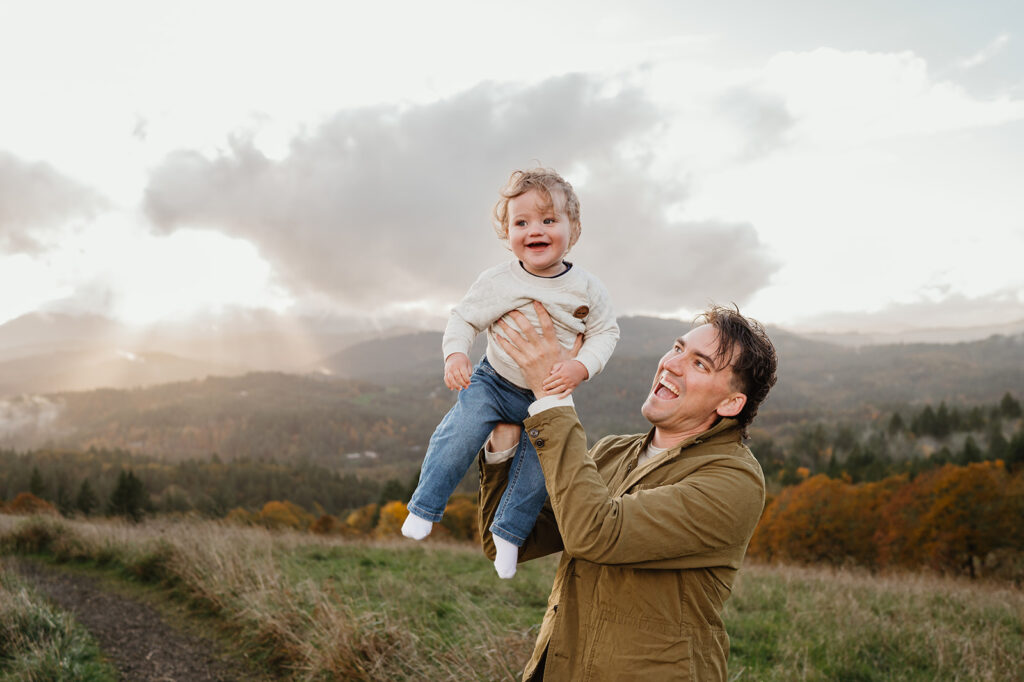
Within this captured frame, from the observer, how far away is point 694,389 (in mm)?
2205

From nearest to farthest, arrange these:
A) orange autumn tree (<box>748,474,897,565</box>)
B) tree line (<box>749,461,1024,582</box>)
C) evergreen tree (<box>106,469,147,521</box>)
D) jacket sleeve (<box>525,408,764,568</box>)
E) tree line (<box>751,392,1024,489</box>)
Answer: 1. jacket sleeve (<box>525,408,764,568</box>)
2. tree line (<box>749,461,1024,582</box>)
3. orange autumn tree (<box>748,474,897,565</box>)
4. evergreen tree (<box>106,469,147,521</box>)
5. tree line (<box>751,392,1024,489</box>)

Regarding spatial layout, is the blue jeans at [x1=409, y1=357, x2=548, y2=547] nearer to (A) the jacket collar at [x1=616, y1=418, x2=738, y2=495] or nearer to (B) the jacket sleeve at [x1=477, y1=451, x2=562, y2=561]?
(B) the jacket sleeve at [x1=477, y1=451, x2=562, y2=561]

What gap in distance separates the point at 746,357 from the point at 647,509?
701 mm

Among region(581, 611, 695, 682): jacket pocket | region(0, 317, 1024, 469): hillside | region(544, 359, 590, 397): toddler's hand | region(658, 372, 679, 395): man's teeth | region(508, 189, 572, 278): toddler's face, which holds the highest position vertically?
region(508, 189, 572, 278): toddler's face

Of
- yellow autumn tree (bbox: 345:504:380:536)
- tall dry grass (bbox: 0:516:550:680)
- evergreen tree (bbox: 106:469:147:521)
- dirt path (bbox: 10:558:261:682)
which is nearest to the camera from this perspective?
tall dry grass (bbox: 0:516:550:680)

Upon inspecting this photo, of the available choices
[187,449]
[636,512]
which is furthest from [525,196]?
[187,449]

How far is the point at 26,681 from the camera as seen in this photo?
5.03 m

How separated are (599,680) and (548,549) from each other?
1.95 feet

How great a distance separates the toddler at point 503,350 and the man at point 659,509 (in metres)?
0.09

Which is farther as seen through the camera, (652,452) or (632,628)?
(652,452)

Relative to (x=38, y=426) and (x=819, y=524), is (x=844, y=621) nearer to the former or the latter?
(x=819, y=524)

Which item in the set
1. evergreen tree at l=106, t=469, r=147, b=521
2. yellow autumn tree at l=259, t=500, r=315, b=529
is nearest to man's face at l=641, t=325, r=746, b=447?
evergreen tree at l=106, t=469, r=147, b=521

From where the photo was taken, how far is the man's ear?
2203 mm

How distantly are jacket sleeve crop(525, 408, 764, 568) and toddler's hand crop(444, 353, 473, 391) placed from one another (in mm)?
359
